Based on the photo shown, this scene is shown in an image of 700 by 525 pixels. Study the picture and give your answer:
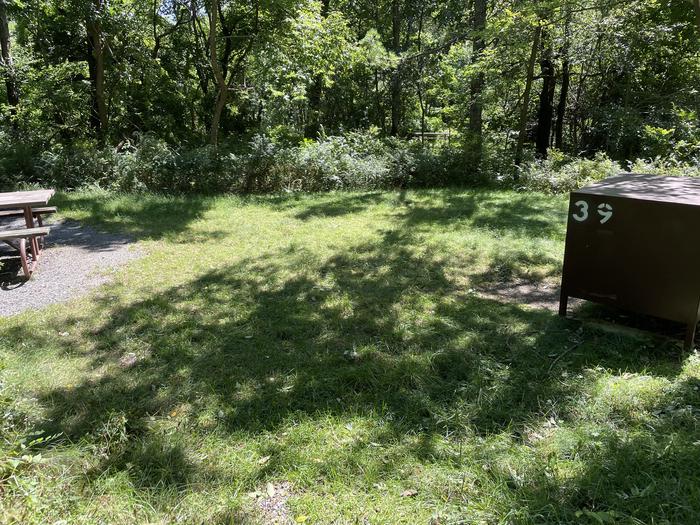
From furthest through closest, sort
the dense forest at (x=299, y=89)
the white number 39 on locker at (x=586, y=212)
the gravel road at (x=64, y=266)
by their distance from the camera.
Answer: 1. the dense forest at (x=299, y=89)
2. the gravel road at (x=64, y=266)
3. the white number 39 on locker at (x=586, y=212)

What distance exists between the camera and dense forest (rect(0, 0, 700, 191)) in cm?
1024

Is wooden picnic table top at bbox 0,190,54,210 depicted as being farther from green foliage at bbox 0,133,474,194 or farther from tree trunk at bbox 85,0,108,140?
tree trunk at bbox 85,0,108,140

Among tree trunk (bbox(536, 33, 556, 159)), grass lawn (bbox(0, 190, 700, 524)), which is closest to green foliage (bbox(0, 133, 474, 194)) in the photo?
tree trunk (bbox(536, 33, 556, 159))

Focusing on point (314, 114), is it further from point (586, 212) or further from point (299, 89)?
point (586, 212)

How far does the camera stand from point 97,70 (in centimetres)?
Result: 1263

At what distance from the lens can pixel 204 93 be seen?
17062 mm

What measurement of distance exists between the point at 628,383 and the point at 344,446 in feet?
6.06

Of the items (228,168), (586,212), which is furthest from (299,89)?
(586,212)

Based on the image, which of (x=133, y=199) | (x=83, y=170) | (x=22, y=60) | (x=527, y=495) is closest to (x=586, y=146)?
(x=133, y=199)

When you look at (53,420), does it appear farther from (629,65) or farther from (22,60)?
(629,65)

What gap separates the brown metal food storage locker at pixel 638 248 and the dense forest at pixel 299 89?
18.6ft

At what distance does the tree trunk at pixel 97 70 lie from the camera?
1178 cm

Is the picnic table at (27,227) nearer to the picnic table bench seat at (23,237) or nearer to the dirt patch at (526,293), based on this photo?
the picnic table bench seat at (23,237)

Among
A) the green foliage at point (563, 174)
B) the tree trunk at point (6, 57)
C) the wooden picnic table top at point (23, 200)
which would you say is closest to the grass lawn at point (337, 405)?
the wooden picnic table top at point (23, 200)
